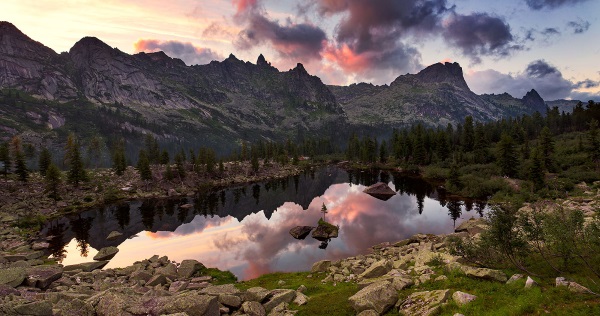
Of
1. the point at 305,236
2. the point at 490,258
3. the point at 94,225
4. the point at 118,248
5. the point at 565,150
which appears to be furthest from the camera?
the point at 565,150

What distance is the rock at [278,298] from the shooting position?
24.0 meters

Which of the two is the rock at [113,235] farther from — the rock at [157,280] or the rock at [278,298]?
the rock at [278,298]

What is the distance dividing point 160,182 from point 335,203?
74.0 meters

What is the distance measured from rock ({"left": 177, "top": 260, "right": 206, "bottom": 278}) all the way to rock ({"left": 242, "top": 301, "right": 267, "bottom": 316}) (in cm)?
2095

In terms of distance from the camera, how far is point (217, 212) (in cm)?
8962

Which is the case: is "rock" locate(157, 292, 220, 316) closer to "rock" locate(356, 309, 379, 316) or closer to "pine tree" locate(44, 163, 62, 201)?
"rock" locate(356, 309, 379, 316)

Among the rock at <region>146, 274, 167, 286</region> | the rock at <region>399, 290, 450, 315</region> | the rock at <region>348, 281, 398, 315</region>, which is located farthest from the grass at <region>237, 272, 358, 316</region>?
the rock at <region>146, 274, 167, 286</region>

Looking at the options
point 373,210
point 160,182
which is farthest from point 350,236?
point 160,182

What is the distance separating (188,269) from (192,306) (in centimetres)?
2375

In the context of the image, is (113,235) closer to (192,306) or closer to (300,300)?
(192,306)

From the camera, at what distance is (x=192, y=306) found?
20422 millimetres

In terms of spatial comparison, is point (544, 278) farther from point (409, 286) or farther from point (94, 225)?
point (94, 225)

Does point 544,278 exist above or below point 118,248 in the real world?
above

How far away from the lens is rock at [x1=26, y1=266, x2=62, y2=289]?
1190 inches
